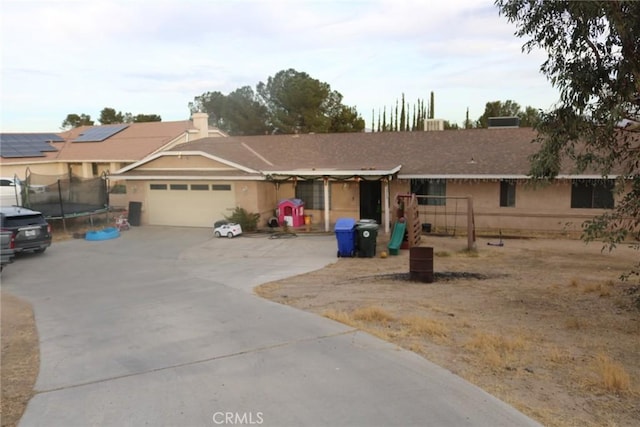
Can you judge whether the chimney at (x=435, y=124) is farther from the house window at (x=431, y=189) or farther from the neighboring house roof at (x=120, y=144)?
the neighboring house roof at (x=120, y=144)

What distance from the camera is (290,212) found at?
2162cm

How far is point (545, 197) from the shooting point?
19562mm

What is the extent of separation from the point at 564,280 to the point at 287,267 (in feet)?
23.4

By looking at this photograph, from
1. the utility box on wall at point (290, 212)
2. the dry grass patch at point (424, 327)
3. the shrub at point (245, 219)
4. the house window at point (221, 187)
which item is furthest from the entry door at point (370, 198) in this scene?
the dry grass patch at point (424, 327)

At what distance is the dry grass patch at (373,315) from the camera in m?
8.67

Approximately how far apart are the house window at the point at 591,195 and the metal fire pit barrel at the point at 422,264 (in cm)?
990

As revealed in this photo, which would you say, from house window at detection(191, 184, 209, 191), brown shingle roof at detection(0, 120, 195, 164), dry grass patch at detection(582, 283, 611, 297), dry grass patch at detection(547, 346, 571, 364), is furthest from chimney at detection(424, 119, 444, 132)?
dry grass patch at detection(547, 346, 571, 364)

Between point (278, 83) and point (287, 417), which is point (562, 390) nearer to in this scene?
point (287, 417)

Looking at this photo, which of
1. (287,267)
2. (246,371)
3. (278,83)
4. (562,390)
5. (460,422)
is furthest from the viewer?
(278,83)

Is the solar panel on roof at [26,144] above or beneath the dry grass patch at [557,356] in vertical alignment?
above

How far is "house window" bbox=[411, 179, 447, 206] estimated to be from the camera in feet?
68.6

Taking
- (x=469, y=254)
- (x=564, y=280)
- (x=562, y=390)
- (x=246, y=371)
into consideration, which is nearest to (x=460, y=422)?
(x=562, y=390)

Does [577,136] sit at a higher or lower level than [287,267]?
higher

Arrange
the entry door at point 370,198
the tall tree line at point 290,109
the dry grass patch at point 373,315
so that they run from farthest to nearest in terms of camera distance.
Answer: the tall tree line at point 290,109
the entry door at point 370,198
the dry grass patch at point 373,315
